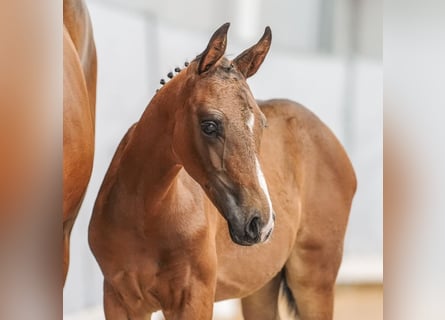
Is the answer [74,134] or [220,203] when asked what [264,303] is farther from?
[74,134]

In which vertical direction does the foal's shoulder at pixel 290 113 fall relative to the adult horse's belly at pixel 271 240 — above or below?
above

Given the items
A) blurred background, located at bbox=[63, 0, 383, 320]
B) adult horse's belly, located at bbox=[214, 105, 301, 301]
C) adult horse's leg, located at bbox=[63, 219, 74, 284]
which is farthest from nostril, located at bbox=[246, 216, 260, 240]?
adult horse's leg, located at bbox=[63, 219, 74, 284]

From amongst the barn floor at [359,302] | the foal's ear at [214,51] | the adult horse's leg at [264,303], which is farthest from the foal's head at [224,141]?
the barn floor at [359,302]

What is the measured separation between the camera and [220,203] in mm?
1386

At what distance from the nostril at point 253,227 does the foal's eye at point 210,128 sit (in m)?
0.18

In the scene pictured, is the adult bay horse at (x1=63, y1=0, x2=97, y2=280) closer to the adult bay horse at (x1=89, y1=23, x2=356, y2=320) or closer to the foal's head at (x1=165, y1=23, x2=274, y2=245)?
the adult bay horse at (x1=89, y1=23, x2=356, y2=320)

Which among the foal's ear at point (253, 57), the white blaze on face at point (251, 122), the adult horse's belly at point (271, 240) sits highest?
the foal's ear at point (253, 57)

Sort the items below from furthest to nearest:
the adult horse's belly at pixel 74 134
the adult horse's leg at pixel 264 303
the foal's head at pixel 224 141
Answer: the adult horse's leg at pixel 264 303 → the adult horse's belly at pixel 74 134 → the foal's head at pixel 224 141

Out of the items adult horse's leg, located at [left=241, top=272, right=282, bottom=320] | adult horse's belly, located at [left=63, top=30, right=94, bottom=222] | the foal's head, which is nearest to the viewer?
the foal's head

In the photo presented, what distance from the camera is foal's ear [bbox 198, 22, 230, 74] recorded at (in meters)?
1.41

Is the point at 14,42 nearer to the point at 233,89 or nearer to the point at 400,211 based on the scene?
the point at 233,89

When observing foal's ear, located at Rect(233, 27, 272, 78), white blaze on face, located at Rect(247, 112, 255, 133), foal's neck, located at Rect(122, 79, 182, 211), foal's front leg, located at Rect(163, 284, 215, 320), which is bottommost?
foal's front leg, located at Rect(163, 284, 215, 320)

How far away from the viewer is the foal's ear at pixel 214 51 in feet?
4.62

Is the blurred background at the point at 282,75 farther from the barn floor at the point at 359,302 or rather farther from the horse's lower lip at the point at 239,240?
the horse's lower lip at the point at 239,240
